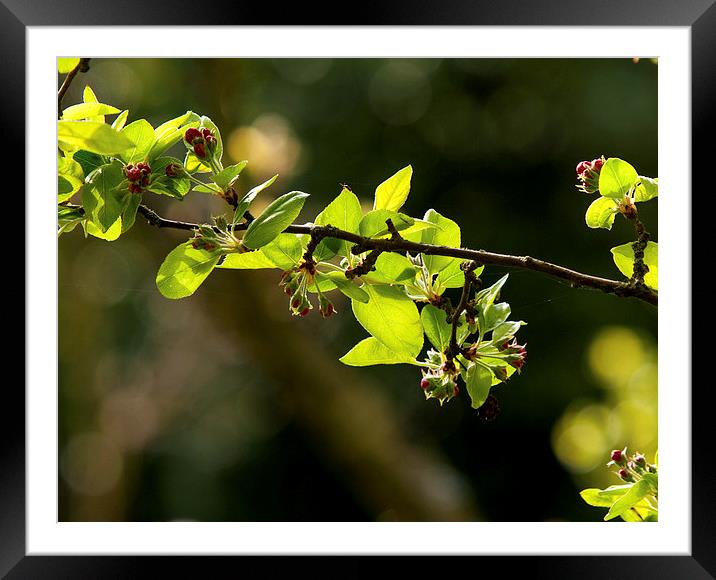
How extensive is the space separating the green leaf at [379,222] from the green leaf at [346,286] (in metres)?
0.03

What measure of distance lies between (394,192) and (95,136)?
0.66ft

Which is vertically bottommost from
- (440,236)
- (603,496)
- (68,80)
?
(603,496)

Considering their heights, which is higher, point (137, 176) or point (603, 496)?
point (137, 176)

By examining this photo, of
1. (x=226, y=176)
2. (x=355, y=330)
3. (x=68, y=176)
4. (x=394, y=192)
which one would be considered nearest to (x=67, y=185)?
(x=68, y=176)

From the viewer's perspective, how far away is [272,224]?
466 millimetres

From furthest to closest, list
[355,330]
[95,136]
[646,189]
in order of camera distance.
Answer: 1. [355,330]
2. [646,189]
3. [95,136]

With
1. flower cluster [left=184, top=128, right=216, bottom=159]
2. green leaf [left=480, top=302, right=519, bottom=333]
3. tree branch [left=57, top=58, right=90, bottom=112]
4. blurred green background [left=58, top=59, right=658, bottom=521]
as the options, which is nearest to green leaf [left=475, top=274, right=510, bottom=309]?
green leaf [left=480, top=302, right=519, bottom=333]

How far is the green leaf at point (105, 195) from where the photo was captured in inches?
19.6

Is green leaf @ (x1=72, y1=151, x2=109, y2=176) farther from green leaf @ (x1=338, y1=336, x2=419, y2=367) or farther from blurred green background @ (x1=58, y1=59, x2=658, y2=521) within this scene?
blurred green background @ (x1=58, y1=59, x2=658, y2=521)

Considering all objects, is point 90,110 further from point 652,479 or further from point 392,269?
point 652,479

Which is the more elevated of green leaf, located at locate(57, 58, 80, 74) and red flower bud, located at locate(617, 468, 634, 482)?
green leaf, located at locate(57, 58, 80, 74)

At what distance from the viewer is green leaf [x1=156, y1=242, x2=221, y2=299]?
0.50 metres

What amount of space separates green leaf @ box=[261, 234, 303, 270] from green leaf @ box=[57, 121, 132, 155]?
0.11 m
